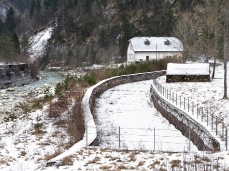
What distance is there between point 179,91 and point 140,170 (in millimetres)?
14577

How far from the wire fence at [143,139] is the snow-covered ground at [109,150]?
131 millimetres

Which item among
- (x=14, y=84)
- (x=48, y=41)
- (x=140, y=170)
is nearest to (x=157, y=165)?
(x=140, y=170)

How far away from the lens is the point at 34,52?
111 metres

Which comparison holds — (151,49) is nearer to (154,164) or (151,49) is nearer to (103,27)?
(103,27)

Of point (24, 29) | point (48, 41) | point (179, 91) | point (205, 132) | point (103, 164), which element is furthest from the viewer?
point (24, 29)

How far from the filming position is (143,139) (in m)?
14.3

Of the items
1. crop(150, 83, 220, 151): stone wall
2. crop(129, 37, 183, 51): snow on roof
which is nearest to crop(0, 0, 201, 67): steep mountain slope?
crop(129, 37, 183, 51): snow on roof

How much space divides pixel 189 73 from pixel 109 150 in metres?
18.0

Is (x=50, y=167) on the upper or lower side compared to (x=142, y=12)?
lower

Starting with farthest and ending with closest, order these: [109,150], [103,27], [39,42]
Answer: [39,42], [103,27], [109,150]

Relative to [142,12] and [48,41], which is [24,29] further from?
[142,12]

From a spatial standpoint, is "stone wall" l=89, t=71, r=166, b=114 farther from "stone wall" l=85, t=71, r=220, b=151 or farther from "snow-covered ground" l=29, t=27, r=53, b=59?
"snow-covered ground" l=29, t=27, r=53, b=59

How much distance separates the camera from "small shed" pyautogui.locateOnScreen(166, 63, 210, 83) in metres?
26.8

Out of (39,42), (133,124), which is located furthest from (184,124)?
(39,42)
